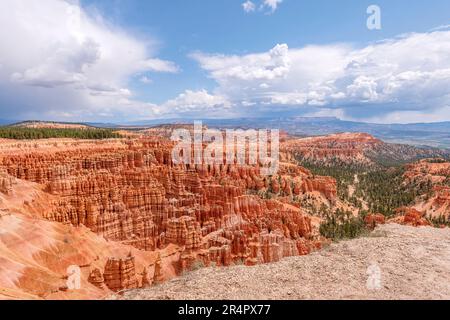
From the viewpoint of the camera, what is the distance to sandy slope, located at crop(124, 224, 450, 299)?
32.7 ft

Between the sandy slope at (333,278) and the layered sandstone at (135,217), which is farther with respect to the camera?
the layered sandstone at (135,217)

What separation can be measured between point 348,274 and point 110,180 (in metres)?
31.8

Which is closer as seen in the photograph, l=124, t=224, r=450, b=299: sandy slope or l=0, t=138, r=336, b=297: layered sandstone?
l=124, t=224, r=450, b=299: sandy slope

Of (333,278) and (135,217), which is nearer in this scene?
(333,278)

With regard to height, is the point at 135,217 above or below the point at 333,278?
below

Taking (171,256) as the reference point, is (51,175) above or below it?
above

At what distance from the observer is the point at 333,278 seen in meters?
11.1

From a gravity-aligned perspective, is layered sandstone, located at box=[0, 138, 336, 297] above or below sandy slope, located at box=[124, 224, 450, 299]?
below

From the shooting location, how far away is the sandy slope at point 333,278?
997cm

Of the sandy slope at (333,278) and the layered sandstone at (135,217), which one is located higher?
the sandy slope at (333,278)
